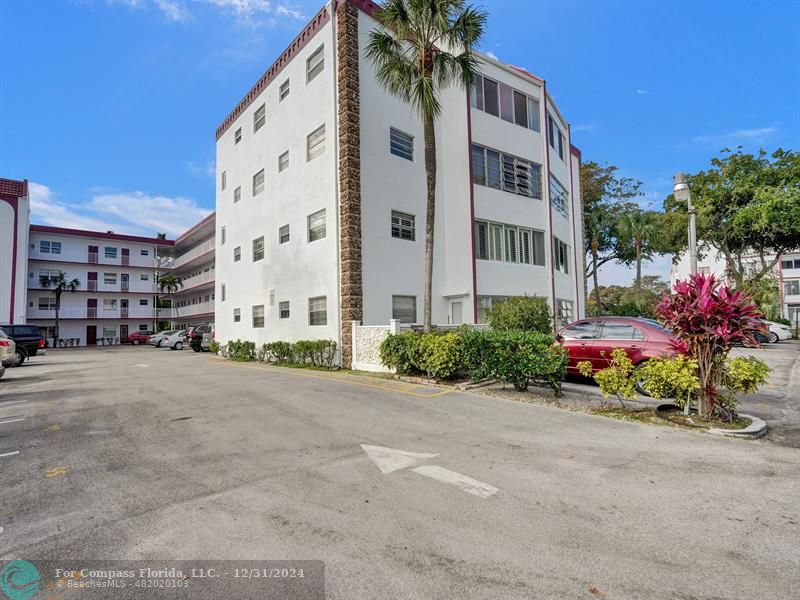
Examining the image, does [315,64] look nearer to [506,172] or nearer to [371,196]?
[371,196]

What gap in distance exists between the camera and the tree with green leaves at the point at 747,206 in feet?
82.9

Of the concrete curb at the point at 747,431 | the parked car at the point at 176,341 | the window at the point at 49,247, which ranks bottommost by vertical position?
the concrete curb at the point at 747,431

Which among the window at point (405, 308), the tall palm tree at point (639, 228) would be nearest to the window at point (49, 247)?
the window at point (405, 308)

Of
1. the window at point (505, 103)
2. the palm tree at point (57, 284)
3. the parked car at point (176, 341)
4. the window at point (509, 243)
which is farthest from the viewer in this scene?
the palm tree at point (57, 284)

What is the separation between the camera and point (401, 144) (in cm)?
1653

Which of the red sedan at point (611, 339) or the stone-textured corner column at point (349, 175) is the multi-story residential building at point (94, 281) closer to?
the stone-textured corner column at point (349, 175)

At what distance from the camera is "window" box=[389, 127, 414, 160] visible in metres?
16.2

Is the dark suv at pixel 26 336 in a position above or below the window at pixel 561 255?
below

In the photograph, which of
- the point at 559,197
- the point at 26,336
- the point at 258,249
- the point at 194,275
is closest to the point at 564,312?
the point at 559,197

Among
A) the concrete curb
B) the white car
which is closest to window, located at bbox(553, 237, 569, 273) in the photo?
the white car

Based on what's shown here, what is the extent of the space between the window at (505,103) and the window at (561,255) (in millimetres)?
5808

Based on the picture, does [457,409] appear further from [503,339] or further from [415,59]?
[415,59]

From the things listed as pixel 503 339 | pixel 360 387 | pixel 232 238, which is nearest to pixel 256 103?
pixel 232 238

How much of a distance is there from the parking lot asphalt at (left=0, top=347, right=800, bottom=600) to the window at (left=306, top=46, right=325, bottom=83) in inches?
573
